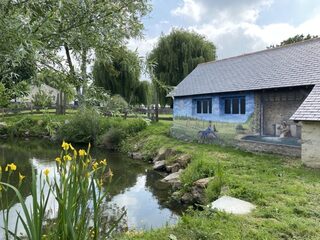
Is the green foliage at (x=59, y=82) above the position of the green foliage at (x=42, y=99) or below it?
above

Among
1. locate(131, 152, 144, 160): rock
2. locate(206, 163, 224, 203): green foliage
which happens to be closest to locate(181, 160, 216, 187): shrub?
locate(206, 163, 224, 203): green foliage

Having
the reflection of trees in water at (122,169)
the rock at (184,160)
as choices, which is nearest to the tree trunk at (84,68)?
the reflection of trees in water at (122,169)

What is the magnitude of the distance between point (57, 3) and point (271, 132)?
1208cm

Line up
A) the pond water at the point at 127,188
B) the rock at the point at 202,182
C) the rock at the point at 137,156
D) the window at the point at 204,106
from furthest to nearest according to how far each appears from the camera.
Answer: the rock at the point at 137,156 → the window at the point at 204,106 → the rock at the point at 202,182 → the pond water at the point at 127,188

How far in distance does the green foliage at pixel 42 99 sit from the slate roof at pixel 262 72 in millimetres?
10598

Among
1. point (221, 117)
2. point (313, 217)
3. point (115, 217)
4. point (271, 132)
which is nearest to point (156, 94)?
point (221, 117)

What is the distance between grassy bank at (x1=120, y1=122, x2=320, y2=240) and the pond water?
3.28 feet

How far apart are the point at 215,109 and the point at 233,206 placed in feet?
32.0

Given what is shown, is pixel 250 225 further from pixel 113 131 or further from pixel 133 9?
pixel 113 131

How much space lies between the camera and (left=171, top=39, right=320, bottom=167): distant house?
33.8 ft

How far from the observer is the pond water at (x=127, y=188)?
802cm

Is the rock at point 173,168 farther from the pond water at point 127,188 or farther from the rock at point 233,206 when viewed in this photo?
the rock at point 233,206

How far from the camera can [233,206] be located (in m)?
6.32

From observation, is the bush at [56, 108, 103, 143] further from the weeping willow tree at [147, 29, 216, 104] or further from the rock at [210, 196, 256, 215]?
the rock at [210, 196, 256, 215]
